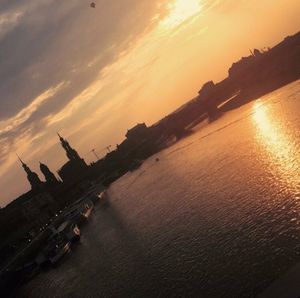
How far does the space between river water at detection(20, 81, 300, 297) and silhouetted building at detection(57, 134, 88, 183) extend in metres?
96.7

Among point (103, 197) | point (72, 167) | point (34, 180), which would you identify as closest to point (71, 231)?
point (103, 197)

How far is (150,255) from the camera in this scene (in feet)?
163

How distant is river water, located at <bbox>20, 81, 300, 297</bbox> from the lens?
35000 mm

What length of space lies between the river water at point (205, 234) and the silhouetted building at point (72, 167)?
9671 cm

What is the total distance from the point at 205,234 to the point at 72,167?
151722mm

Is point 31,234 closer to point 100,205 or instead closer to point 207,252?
point 100,205

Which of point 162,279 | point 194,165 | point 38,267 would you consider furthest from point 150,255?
point 194,165

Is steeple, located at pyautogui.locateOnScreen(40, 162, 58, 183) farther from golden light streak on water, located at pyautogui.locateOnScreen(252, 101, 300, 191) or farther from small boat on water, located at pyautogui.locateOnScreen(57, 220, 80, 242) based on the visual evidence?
golden light streak on water, located at pyautogui.locateOnScreen(252, 101, 300, 191)

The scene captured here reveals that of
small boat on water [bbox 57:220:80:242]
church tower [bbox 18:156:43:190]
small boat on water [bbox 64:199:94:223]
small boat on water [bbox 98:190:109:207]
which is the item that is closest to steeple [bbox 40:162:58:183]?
church tower [bbox 18:156:43:190]

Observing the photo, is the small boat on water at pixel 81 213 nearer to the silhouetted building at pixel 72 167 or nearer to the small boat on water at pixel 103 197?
the small boat on water at pixel 103 197

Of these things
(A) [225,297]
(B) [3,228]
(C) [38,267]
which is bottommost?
(A) [225,297]

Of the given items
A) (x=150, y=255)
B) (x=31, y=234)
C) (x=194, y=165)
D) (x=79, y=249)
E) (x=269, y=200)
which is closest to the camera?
(x=269, y=200)

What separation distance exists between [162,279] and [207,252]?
5.54 meters

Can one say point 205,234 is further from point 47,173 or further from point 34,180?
point 47,173
